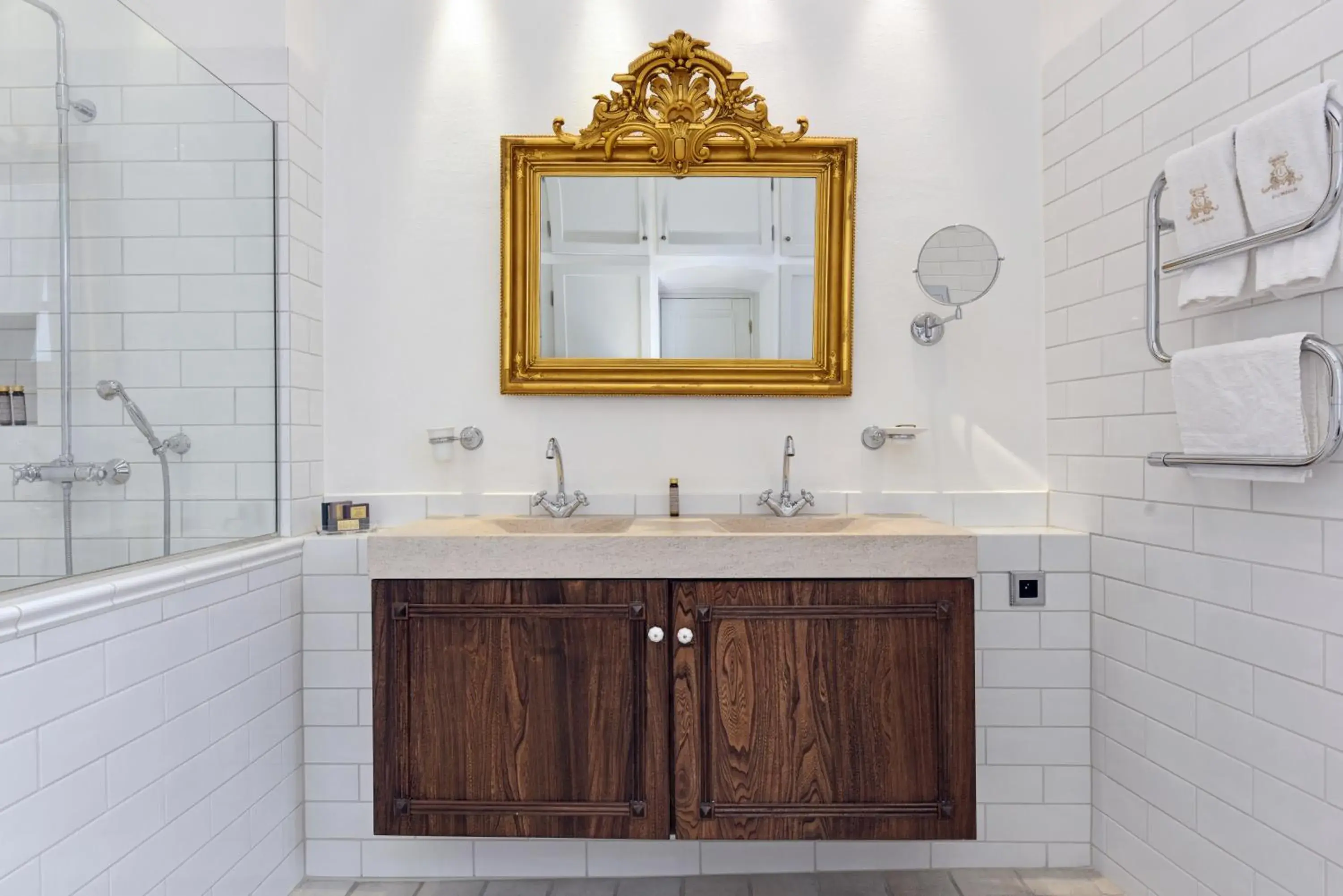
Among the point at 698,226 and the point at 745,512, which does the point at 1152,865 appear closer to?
the point at 745,512

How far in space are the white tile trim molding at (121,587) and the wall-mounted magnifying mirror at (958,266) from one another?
1918 mm

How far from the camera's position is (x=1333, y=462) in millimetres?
1490

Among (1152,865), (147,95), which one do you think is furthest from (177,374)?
(1152,865)

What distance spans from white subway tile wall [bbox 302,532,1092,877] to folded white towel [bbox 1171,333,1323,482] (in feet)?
1.99

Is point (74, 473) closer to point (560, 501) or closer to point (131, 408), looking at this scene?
point (131, 408)

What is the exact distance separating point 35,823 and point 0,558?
1.45 ft

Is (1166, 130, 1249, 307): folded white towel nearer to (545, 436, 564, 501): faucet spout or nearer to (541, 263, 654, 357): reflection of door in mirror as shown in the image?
(541, 263, 654, 357): reflection of door in mirror

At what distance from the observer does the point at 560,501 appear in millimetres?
2381

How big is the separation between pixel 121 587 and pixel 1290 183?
2.28 metres

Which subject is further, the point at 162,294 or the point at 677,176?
the point at 677,176

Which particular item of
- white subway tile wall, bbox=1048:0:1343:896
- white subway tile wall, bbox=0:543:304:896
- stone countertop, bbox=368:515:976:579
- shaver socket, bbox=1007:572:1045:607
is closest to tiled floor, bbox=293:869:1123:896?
white subway tile wall, bbox=1048:0:1343:896

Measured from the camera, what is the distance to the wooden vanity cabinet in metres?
1.85

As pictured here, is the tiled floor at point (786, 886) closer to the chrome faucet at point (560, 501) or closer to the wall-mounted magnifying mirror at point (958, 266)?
the chrome faucet at point (560, 501)

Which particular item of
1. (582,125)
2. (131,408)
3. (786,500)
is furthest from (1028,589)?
(131,408)
